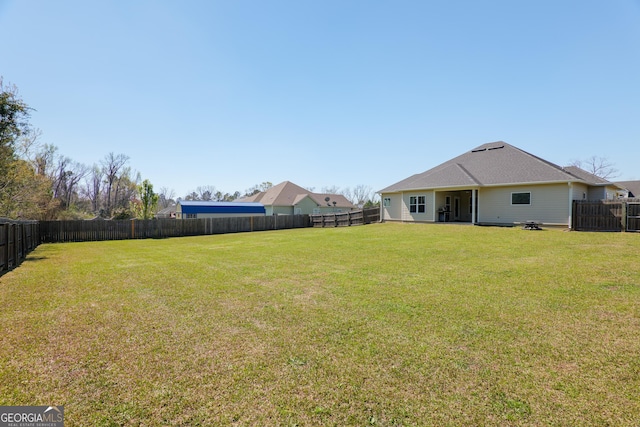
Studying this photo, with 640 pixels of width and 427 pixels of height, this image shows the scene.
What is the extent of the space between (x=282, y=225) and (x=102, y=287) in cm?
2039

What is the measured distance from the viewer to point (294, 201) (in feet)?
133

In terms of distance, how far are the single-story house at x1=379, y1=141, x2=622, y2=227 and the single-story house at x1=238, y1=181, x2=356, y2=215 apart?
18.0 m

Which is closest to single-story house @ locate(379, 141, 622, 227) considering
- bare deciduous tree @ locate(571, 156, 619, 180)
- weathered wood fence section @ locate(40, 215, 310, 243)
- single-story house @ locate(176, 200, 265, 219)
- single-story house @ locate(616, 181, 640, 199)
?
weathered wood fence section @ locate(40, 215, 310, 243)

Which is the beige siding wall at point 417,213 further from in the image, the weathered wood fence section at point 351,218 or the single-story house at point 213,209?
the single-story house at point 213,209

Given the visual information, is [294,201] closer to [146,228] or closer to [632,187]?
[146,228]

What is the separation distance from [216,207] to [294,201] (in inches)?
401

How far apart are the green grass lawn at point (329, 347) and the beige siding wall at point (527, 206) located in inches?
429

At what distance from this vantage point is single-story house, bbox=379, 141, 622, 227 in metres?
16.8

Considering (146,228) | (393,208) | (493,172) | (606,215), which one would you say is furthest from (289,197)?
(606,215)

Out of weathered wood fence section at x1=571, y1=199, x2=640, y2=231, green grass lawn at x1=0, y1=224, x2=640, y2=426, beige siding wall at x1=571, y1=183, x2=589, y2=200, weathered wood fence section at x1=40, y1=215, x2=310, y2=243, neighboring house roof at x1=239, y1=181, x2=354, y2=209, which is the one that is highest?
neighboring house roof at x1=239, y1=181, x2=354, y2=209

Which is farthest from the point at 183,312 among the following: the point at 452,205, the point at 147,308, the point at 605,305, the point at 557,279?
the point at 452,205

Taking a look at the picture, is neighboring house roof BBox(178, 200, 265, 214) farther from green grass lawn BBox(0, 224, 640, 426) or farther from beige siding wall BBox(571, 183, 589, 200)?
beige siding wall BBox(571, 183, 589, 200)

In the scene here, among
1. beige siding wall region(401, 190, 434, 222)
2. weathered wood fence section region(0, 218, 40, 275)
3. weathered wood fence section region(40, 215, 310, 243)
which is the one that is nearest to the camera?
weathered wood fence section region(0, 218, 40, 275)

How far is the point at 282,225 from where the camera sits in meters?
26.8
